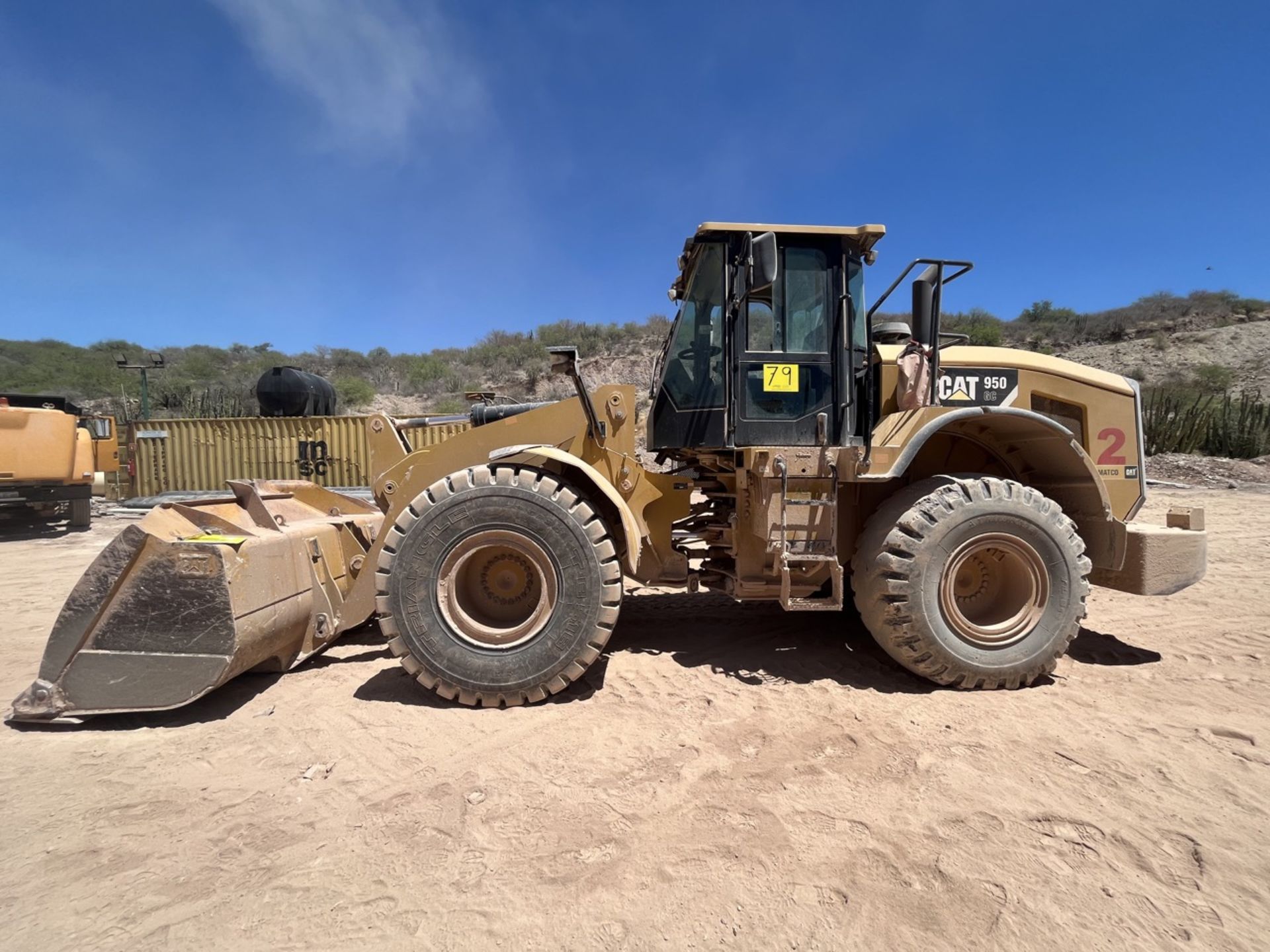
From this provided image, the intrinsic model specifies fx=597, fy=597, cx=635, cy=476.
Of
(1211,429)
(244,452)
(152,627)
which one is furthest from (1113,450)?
(1211,429)

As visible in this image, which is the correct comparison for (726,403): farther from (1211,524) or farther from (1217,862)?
(1211,524)

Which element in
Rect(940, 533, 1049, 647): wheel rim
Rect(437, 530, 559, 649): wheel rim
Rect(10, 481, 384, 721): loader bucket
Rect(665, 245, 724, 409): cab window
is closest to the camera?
Rect(10, 481, 384, 721): loader bucket

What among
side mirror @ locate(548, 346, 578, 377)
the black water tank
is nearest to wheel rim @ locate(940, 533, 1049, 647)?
side mirror @ locate(548, 346, 578, 377)

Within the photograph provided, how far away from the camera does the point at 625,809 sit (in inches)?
89.6

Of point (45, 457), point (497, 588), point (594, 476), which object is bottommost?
point (497, 588)

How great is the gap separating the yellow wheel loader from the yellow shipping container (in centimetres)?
1032

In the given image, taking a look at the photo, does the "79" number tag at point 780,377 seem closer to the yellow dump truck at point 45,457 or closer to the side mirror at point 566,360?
the side mirror at point 566,360

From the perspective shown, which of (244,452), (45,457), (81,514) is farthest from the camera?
(244,452)

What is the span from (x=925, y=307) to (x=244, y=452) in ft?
48.2

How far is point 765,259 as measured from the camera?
10.1ft

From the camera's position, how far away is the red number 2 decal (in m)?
3.77

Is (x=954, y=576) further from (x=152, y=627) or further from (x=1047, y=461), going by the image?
(x=152, y=627)

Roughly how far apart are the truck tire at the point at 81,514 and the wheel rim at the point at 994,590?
13137 mm

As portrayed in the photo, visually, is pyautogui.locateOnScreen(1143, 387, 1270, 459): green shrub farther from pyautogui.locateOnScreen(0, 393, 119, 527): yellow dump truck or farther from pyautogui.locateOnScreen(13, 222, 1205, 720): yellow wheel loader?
pyautogui.locateOnScreen(0, 393, 119, 527): yellow dump truck
